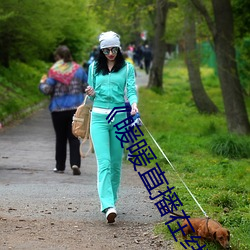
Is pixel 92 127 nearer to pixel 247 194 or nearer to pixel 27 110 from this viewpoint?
pixel 247 194

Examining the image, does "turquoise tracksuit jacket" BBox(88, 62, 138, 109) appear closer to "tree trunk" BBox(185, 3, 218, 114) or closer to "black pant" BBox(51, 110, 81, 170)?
"black pant" BBox(51, 110, 81, 170)

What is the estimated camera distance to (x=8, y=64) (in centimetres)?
2672

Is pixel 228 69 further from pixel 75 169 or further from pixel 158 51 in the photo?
pixel 158 51

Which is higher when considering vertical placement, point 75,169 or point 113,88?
point 113,88

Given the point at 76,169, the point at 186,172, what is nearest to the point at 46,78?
the point at 76,169

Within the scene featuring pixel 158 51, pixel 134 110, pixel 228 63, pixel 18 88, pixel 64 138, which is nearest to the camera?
pixel 134 110

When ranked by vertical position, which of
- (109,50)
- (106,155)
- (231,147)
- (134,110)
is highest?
(109,50)

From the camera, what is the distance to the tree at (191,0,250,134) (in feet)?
53.7

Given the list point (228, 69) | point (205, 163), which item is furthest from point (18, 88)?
point (205, 163)

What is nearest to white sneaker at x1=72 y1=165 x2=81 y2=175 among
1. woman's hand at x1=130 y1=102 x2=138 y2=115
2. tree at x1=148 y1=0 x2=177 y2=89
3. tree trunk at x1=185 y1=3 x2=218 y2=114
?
woman's hand at x1=130 y1=102 x2=138 y2=115

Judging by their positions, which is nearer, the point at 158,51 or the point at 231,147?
the point at 231,147

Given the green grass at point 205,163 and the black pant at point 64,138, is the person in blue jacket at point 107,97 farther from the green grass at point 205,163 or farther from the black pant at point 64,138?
the black pant at point 64,138

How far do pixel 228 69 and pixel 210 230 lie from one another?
10.6 m

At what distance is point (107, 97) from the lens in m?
7.67
